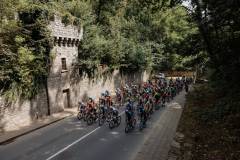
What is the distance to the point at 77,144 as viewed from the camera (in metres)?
15.5

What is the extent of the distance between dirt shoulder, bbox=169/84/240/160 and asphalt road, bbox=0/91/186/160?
1.87m

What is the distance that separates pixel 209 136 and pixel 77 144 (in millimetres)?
6220

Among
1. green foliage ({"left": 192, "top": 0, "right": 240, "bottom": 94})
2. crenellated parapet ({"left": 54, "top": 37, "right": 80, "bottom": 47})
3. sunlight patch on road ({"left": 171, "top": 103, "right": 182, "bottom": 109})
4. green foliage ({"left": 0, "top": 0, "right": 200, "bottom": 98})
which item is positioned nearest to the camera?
green foliage ({"left": 192, "top": 0, "right": 240, "bottom": 94})

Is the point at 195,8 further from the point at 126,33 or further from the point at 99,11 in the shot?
the point at 126,33

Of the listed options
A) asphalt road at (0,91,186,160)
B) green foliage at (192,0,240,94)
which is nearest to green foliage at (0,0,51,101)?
asphalt road at (0,91,186,160)

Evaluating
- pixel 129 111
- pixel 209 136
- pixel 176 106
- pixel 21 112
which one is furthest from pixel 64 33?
pixel 209 136

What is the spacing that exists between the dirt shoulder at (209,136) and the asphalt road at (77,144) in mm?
1869

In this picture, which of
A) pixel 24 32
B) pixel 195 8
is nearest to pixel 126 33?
pixel 195 8

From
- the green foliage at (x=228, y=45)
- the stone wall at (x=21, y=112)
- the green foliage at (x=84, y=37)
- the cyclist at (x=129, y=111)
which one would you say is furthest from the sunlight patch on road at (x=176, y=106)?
the stone wall at (x=21, y=112)

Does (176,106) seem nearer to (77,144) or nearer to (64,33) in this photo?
(64,33)

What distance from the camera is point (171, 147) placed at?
14.0 metres

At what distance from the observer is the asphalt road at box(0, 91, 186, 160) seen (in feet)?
44.7

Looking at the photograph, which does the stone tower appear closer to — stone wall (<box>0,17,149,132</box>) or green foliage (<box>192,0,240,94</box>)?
stone wall (<box>0,17,149,132</box>)

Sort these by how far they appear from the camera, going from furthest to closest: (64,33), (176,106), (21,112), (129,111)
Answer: (176,106) → (64,33) → (21,112) → (129,111)
